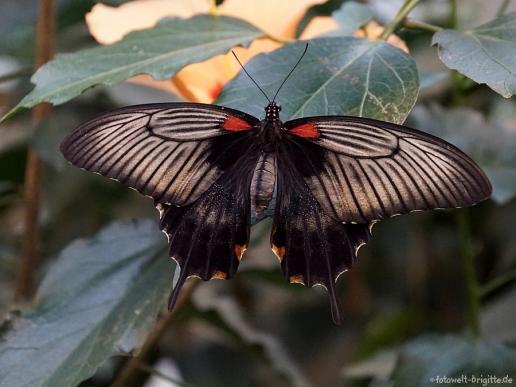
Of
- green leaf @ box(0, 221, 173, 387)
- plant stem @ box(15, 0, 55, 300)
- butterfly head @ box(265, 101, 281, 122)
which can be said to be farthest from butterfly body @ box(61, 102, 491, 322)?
plant stem @ box(15, 0, 55, 300)

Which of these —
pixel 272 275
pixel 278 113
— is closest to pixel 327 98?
pixel 278 113

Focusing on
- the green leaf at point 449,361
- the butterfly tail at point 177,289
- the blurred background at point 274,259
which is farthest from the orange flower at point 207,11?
the green leaf at point 449,361

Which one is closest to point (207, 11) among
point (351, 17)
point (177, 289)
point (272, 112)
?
point (351, 17)

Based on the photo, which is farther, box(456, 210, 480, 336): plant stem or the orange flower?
box(456, 210, 480, 336): plant stem

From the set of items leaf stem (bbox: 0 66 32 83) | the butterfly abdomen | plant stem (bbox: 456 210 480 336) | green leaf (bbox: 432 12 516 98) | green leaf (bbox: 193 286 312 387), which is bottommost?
green leaf (bbox: 193 286 312 387)

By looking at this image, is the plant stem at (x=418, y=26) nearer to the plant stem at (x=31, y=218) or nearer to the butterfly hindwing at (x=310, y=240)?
the butterfly hindwing at (x=310, y=240)

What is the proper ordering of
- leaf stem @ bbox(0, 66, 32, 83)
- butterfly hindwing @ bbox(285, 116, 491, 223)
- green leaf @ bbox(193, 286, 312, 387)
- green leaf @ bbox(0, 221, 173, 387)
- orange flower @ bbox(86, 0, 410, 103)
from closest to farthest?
1. butterfly hindwing @ bbox(285, 116, 491, 223)
2. green leaf @ bbox(0, 221, 173, 387)
3. orange flower @ bbox(86, 0, 410, 103)
4. leaf stem @ bbox(0, 66, 32, 83)
5. green leaf @ bbox(193, 286, 312, 387)

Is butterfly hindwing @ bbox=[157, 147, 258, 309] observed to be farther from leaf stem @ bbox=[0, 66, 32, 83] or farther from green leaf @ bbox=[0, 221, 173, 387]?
leaf stem @ bbox=[0, 66, 32, 83]
